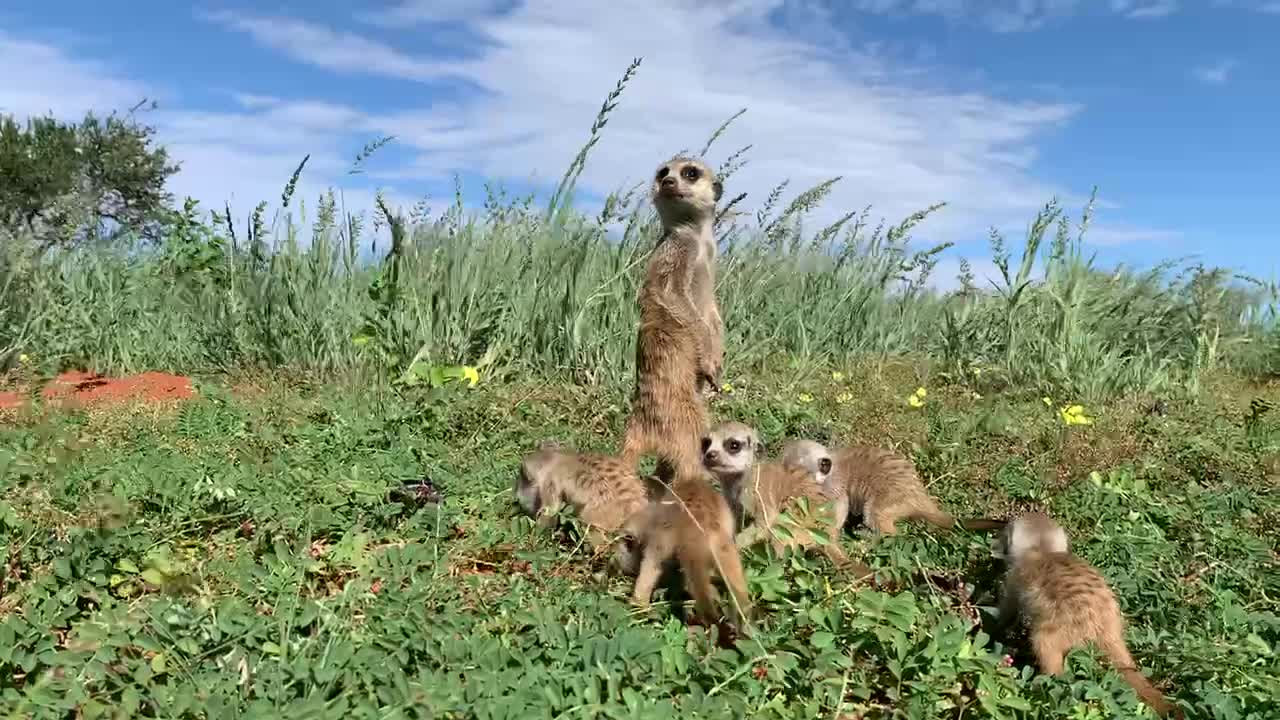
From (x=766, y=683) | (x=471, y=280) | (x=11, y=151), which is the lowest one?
(x=766, y=683)

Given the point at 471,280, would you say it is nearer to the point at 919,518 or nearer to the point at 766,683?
the point at 919,518

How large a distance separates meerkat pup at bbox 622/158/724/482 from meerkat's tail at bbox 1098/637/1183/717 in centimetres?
184

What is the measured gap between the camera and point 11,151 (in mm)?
22078

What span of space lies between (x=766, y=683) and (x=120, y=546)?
2.07 meters

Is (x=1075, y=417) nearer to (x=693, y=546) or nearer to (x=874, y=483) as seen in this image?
(x=874, y=483)

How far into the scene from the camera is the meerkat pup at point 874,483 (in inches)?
155

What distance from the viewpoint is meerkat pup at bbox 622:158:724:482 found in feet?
13.7

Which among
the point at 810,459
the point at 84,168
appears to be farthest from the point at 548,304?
the point at 84,168

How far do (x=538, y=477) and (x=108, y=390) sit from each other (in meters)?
4.62

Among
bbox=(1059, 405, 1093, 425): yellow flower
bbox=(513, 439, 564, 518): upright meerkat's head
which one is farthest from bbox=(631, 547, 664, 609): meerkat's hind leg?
bbox=(1059, 405, 1093, 425): yellow flower

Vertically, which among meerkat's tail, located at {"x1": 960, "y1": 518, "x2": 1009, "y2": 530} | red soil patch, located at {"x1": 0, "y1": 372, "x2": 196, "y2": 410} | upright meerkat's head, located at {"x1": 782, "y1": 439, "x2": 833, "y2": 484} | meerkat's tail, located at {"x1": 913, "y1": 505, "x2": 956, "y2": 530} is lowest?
red soil patch, located at {"x1": 0, "y1": 372, "x2": 196, "y2": 410}

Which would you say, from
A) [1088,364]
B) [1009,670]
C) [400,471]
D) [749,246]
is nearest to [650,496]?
[400,471]

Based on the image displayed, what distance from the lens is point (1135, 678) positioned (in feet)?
8.32

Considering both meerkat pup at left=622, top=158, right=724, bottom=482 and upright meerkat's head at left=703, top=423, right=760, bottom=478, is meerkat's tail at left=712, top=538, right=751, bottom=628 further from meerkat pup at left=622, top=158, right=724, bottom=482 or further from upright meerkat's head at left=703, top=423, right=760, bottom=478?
meerkat pup at left=622, top=158, right=724, bottom=482
